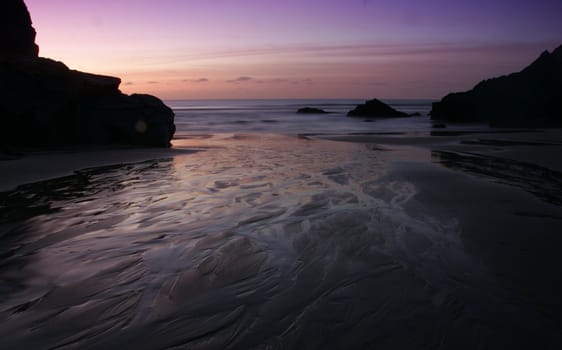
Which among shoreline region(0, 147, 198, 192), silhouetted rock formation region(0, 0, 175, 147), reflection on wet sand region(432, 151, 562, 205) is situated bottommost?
reflection on wet sand region(432, 151, 562, 205)

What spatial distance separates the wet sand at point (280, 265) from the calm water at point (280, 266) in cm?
2

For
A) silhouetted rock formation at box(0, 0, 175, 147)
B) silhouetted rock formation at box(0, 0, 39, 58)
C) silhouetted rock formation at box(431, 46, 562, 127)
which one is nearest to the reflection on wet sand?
silhouetted rock formation at box(0, 0, 175, 147)

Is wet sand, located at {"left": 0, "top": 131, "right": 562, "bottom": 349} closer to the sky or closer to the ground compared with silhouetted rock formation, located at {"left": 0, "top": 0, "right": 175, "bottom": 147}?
closer to the ground

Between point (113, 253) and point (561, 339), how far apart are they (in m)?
4.28

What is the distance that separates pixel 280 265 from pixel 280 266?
0.02 metres

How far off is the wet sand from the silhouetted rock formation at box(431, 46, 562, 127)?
121 feet

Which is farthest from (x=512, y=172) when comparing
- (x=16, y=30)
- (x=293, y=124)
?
(x=293, y=124)

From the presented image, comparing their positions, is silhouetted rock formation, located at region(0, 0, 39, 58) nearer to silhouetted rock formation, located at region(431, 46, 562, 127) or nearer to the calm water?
the calm water

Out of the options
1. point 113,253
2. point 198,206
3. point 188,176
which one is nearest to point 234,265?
point 113,253

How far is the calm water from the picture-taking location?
280cm

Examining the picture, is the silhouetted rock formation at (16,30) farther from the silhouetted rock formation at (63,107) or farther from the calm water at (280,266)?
the calm water at (280,266)

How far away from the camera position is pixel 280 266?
400 centimetres

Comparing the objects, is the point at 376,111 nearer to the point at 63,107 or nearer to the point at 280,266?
the point at 63,107

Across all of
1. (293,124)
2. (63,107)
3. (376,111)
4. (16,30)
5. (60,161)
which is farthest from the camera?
(376,111)
